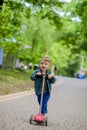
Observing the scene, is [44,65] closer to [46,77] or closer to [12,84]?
[46,77]

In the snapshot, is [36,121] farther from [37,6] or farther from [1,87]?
[37,6]

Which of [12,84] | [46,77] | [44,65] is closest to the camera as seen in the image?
[44,65]

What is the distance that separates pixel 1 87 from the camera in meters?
21.6

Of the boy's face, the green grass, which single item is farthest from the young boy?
the green grass

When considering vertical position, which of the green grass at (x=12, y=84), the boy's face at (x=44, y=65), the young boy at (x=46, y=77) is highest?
the boy's face at (x=44, y=65)

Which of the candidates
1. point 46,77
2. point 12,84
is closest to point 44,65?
point 46,77

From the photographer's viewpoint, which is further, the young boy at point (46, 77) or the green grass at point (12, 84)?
the green grass at point (12, 84)

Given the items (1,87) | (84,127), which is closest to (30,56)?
(1,87)

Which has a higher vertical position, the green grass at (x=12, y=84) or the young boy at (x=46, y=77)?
the young boy at (x=46, y=77)

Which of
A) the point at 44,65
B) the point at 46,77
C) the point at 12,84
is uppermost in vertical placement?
the point at 44,65

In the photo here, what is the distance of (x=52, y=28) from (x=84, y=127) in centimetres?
3916

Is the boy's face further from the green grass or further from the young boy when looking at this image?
the green grass

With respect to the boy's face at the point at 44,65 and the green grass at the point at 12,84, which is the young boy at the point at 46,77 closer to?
the boy's face at the point at 44,65

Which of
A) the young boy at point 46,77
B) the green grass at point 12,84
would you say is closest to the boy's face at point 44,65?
the young boy at point 46,77
